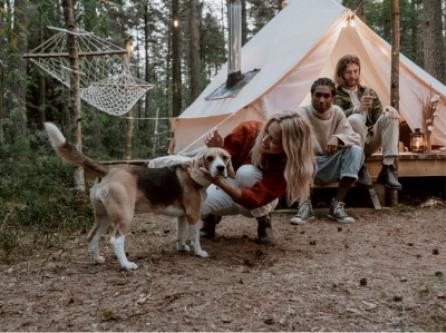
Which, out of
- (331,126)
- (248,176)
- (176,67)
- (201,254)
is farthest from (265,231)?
(176,67)

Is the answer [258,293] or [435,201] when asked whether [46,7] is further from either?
[435,201]

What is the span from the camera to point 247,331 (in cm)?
181

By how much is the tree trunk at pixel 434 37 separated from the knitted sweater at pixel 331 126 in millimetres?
4463

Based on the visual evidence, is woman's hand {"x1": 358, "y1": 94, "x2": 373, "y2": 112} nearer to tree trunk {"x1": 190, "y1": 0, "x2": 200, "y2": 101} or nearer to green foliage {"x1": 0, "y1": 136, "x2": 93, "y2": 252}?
green foliage {"x1": 0, "y1": 136, "x2": 93, "y2": 252}

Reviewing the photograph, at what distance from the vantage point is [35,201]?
14.9ft

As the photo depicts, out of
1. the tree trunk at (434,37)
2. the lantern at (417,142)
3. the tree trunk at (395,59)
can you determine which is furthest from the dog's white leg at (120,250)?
the tree trunk at (434,37)

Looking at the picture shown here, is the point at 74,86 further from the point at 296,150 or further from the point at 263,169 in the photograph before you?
the point at 296,150

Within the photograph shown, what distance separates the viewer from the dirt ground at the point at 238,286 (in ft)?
6.29

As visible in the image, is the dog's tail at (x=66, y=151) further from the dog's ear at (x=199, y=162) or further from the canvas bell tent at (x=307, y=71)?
the canvas bell tent at (x=307, y=71)

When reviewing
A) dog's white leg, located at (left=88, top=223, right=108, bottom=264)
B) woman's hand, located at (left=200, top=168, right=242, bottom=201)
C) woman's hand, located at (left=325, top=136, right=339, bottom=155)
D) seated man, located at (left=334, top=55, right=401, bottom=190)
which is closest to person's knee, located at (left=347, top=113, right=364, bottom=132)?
seated man, located at (left=334, top=55, right=401, bottom=190)

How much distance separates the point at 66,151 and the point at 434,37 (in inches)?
288

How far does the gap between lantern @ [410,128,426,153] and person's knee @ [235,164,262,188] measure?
10.4 ft

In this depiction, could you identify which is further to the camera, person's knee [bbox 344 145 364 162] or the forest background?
person's knee [bbox 344 145 364 162]

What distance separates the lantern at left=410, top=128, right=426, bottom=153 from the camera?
18.0ft
